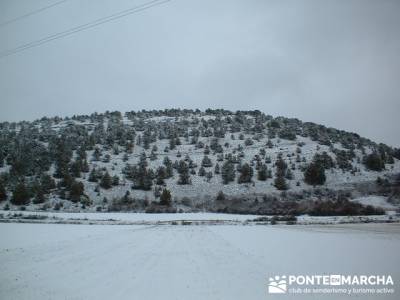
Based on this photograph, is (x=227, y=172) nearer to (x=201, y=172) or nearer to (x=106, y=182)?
(x=201, y=172)

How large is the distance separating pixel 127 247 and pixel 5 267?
495cm

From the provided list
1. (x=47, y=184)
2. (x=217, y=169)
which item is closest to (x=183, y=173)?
Result: (x=217, y=169)

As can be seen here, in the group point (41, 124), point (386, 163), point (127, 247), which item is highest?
point (41, 124)

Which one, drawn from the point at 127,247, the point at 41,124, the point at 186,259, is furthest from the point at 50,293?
the point at 41,124

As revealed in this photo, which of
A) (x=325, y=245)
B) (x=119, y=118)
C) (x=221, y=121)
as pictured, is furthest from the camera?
(x=119, y=118)

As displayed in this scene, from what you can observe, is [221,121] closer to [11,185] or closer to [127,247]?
[11,185]

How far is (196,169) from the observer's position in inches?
2015

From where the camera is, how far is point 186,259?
12.3 metres

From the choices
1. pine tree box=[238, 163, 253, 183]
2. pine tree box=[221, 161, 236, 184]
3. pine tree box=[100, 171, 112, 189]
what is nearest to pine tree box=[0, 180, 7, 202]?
pine tree box=[100, 171, 112, 189]
